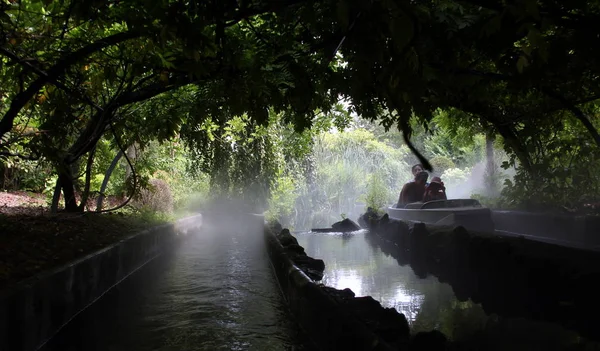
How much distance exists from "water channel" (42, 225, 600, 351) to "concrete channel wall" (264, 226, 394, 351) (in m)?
0.22

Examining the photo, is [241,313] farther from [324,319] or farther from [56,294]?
[56,294]

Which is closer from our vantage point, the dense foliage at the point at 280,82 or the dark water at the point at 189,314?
the dense foliage at the point at 280,82

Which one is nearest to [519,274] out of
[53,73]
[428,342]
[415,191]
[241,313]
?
[428,342]

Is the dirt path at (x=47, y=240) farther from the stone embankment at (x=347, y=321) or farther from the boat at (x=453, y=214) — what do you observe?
the boat at (x=453, y=214)

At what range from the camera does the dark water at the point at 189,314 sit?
17.6 feet

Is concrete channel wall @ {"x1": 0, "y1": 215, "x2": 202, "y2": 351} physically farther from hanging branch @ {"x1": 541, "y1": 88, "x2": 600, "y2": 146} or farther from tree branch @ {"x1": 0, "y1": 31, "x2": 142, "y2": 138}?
hanging branch @ {"x1": 541, "y1": 88, "x2": 600, "y2": 146}

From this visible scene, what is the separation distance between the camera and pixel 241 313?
261 inches

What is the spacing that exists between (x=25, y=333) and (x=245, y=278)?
490 cm

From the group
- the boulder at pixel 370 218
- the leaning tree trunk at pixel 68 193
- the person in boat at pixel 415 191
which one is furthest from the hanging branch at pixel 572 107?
the boulder at pixel 370 218

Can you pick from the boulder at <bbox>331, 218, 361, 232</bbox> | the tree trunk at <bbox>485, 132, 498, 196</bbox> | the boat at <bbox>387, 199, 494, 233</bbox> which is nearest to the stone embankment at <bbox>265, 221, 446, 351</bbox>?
the boat at <bbox>387, 199, 494, 233</bbox>

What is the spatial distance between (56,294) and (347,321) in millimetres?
3740

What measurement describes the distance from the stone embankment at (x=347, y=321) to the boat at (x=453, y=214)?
8.74m

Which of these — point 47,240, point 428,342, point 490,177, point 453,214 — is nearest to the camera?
point 428,342

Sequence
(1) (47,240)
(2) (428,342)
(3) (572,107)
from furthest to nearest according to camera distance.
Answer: (1) (47,240)
(3) (572,107)
(2) (428,342)
